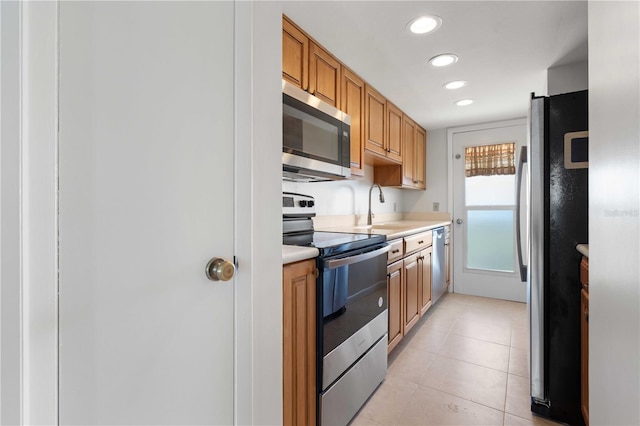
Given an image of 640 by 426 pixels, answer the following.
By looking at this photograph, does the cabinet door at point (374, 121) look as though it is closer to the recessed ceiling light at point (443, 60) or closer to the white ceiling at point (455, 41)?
the white ceiling at point (455, 41)

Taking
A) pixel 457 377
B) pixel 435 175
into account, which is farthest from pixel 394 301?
pixel 435 175

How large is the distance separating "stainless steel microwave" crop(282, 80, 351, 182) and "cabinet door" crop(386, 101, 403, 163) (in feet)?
3.26

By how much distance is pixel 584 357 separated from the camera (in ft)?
4.78

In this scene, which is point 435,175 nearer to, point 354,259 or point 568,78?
point 568,78

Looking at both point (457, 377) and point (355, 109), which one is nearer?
point (457, 377)

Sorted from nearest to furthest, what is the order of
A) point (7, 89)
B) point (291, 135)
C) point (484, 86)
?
point (7, 89), point (291, 135), point (484, 86)

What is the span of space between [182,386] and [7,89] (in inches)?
26.0

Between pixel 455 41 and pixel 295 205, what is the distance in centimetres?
142

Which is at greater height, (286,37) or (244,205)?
(286,37)

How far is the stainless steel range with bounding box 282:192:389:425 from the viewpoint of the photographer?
1337mm

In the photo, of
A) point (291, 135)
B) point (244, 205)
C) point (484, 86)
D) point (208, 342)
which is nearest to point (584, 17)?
point (484, 86)

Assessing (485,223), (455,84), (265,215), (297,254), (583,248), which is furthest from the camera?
(485,223)

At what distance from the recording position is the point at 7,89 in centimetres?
46

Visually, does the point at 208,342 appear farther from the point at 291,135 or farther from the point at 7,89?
the point at 291,135
